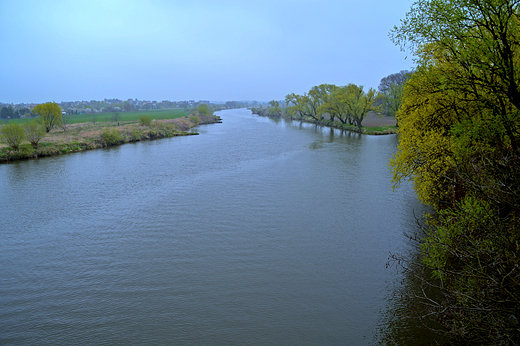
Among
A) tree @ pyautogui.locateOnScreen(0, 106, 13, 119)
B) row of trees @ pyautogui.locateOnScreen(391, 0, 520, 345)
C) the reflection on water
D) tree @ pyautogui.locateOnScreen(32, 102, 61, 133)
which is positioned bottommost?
the reflection on water

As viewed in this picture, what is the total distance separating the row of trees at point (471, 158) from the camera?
5.20 metres

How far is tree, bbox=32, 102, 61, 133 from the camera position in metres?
47.6

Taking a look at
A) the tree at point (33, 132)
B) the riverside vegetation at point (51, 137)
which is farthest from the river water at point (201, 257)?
the tree at point (33, 132)

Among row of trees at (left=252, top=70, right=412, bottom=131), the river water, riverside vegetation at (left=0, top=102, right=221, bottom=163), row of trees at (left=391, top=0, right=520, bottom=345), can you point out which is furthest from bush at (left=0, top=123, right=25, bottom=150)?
row of trees at (left=252, top=70, right=412, bottom=131)

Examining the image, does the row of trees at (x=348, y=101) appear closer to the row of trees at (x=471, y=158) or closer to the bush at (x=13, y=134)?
the row of trees at (x=471, y=158)

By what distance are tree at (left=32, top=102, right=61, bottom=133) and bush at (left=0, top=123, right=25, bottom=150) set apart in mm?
17301

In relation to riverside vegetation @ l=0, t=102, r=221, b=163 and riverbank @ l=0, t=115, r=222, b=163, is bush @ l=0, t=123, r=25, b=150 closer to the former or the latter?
riverside vegetation @ l=0, t=102, r=221, b=163

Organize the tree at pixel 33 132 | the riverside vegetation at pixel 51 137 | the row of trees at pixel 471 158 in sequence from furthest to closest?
the tree at pixel 33 132
the riverside vegetation at pixel 51 137
the row of trees at pixel 471 158

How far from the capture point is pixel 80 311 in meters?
9.33

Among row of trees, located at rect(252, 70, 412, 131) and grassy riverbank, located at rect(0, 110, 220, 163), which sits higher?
row of trees, located at rect(252, 70, 412, 131)

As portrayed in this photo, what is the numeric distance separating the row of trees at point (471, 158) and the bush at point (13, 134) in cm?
3689

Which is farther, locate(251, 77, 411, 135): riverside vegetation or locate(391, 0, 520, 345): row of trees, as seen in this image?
locate(251, 77, 411, 135): riverside vegetation

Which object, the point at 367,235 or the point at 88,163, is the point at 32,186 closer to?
the point at 88,163

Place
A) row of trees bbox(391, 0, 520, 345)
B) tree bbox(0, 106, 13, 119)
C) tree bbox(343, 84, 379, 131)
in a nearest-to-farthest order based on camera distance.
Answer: row of trees bbox(391, 0, 520, 345) → tree bbox(343, 84, 379, 131) → tree bbox(0, 106, 13, 119)
